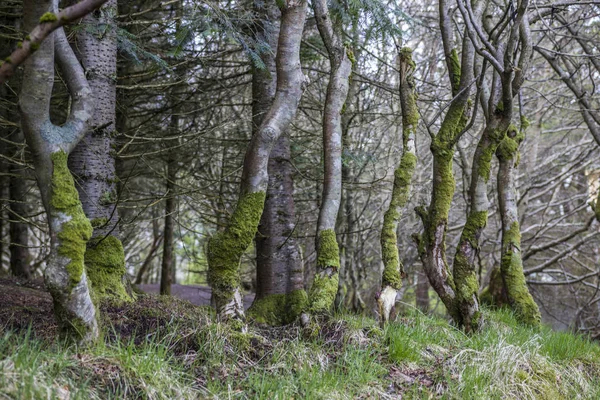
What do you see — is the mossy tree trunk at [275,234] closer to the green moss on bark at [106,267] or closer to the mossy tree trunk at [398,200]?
the mossy tree trunk at [398,200]

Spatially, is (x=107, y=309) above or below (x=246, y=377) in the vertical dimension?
above

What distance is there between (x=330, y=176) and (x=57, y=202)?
7.50 feet

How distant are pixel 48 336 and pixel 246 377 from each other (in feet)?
4.24

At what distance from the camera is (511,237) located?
5.61 meters

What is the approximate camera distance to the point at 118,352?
2.89 metres

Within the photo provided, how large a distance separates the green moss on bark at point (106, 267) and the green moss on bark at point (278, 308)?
1319mm

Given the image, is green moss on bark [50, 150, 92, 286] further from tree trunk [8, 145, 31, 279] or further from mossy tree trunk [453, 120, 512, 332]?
tree trunk [8, 145, 31, 279]

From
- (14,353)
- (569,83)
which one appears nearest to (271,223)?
(14,353)

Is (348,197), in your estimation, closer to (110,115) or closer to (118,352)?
(110,115)

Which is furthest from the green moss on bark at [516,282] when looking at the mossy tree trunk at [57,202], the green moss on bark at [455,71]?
the mossy tree trunk at [57,202]

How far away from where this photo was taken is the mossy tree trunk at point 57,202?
9.00 ft

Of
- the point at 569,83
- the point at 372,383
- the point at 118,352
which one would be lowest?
the point at 372,383

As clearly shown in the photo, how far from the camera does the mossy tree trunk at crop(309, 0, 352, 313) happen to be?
412 centimetres

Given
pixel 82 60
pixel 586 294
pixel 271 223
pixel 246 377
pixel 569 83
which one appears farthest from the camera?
pixel 586 294
